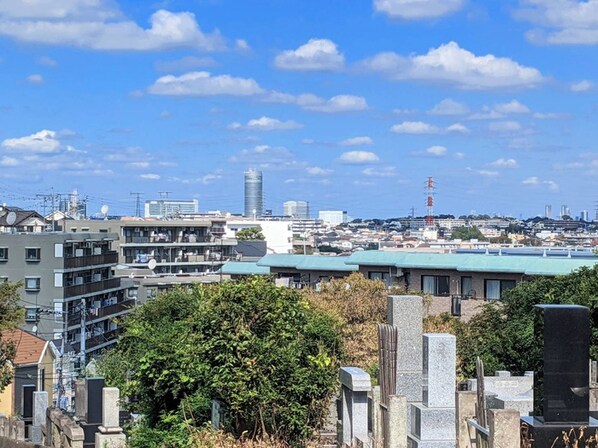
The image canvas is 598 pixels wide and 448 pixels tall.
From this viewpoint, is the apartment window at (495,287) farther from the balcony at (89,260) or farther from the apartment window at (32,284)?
the apartment window at (32,284)

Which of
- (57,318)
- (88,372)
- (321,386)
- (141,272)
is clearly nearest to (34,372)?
(88,372)

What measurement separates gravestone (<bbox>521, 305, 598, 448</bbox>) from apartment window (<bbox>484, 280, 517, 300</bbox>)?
122 ft

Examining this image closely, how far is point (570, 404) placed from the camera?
866 centimetres

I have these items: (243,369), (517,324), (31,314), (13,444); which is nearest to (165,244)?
(31,314)

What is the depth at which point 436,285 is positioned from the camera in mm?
48031

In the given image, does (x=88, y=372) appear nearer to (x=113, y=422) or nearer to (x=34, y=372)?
(x=34, y=372)

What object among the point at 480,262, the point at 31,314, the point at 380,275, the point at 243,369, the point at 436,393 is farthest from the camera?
the point at 31,314

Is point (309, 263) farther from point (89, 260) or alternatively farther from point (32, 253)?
point (32, 253)

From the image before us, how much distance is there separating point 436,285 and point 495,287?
325cm

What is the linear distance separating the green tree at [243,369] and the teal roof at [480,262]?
26.1 metres

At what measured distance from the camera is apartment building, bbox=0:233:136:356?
5978 centimetres

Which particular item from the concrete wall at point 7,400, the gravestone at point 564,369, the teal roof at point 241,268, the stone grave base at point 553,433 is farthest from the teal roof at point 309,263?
the stone grave base at point 553,433

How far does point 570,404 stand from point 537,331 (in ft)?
3.02

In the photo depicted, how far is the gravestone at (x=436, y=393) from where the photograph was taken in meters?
12.4
